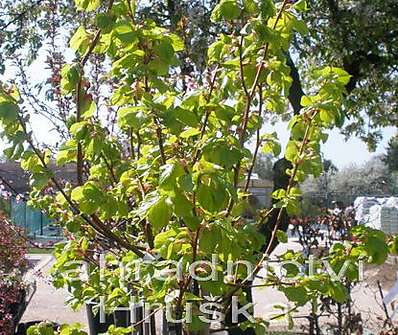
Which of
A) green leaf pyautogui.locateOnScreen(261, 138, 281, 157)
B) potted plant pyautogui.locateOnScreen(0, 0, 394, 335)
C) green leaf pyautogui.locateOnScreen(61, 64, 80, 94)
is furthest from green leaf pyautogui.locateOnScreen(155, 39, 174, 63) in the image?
green leaf pyautogui.locateOnScreen(261, 138, 281, 157)

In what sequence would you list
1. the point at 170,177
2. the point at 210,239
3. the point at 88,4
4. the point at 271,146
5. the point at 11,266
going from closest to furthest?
1. the point at 170,177
2. the point at 210,239
3. the point at 88,4
4. the point at 271,146
5. the point at 11,266

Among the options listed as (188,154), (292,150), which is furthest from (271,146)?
(188,154)

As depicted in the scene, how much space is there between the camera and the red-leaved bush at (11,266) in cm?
527

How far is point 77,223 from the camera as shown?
244 centimetres

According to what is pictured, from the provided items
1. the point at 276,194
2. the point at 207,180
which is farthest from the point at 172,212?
the point at 276,194

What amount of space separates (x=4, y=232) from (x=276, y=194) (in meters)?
4.06

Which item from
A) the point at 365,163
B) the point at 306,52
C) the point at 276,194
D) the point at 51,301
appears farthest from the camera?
the point at 365,163

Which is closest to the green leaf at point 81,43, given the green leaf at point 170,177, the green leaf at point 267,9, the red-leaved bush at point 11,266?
the green leaf at point 267,9

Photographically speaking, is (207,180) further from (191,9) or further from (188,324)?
(191,9)

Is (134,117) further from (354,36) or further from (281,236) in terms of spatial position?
(354,36)

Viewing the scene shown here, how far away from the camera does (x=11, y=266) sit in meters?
5.86

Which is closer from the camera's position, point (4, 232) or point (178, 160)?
point (178, 160)

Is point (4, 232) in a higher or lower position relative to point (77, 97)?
lower

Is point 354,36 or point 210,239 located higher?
point 354,36
